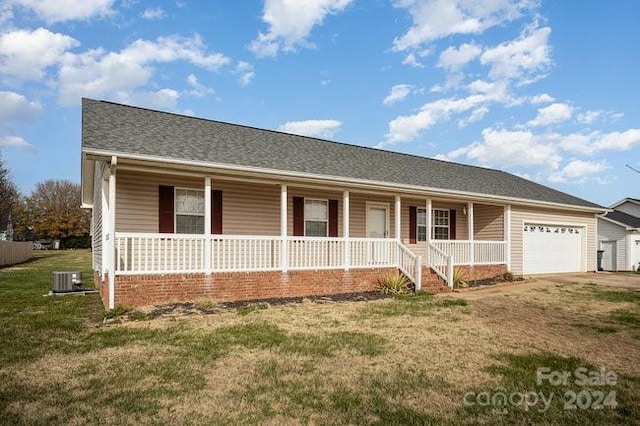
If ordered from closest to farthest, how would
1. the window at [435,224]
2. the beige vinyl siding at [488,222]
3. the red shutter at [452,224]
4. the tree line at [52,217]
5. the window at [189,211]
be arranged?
the window at [189,211] → the window at [435,224] → the beige vinyl siding at [488,222] → the red shutter at [452,224] → the tree line at [52,217]

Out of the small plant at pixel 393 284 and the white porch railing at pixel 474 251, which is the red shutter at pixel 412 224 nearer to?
the white porch railing at pixel 474 251

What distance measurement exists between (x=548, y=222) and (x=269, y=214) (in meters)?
12.4

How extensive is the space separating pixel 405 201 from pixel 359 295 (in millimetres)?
5141

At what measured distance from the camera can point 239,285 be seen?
34.9 feet

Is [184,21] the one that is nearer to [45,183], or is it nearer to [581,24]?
[581,24]

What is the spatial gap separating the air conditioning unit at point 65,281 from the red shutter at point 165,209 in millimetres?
4292

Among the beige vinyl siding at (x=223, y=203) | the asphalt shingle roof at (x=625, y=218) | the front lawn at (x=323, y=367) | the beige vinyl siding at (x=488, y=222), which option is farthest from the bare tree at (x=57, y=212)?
the asphalt shingle roof at (x=625, y=218)

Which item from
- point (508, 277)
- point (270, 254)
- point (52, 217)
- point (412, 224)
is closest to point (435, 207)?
point (412, 224)

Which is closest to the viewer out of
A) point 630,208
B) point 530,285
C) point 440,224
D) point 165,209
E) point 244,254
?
point 244,254

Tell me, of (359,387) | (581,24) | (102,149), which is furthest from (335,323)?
(581,24)

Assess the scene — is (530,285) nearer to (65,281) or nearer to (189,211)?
(189,211)

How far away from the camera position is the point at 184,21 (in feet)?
48.3

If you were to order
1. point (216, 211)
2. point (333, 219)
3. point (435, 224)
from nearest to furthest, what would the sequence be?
1. point (216, 211)
2. point (333, 219)
3. point (435, 224)

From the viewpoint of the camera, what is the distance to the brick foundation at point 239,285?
9.37m
